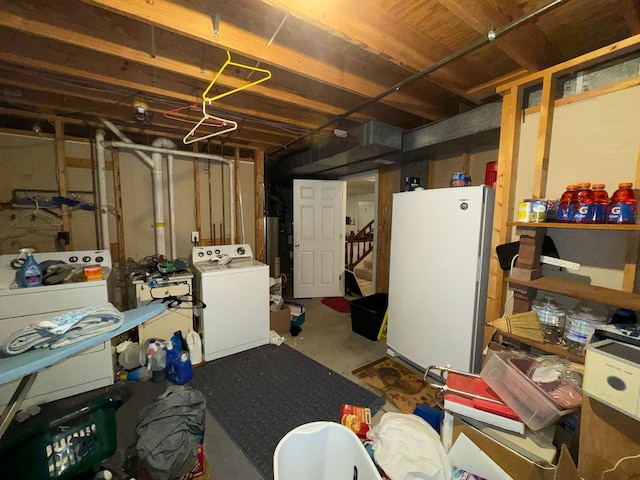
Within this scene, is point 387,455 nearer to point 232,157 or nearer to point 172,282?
point 172,282

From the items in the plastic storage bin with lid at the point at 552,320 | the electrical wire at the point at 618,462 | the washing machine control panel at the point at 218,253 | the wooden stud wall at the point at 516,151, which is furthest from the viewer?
the washing machine control panel at the point at 218,253

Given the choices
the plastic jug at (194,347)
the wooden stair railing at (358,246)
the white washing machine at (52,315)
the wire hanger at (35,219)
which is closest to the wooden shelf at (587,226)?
the plastic jug at (194,347)

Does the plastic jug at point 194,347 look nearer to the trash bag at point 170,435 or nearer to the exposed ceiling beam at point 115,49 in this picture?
the trash bag at point 170,435

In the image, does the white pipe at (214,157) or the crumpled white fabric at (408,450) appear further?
the white pipe at (214,157)

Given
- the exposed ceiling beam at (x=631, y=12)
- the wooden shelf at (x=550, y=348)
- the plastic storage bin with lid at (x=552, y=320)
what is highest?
the exposed ceiling beam at (x=631, y=12)

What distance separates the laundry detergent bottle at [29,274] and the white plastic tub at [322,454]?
7.11 feet

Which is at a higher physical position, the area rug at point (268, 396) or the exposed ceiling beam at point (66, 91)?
the exposed ceiling beam at point (66, 91)

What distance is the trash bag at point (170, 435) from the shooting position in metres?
1.22

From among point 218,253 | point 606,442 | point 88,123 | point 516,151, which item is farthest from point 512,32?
point 88,123

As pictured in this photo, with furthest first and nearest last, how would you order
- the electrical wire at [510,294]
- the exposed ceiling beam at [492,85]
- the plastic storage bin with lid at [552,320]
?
the exposed ceiling beam at [492,85], the electrical wire at [510,294], the plastic storage bin with lid at [552,320]

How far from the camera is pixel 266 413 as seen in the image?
6.13 ft

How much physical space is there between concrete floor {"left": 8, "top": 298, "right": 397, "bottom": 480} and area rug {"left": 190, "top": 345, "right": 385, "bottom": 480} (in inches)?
2.7

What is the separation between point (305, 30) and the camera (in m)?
1.46

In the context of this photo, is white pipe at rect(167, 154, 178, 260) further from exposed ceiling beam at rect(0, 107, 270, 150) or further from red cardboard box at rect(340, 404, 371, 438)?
red cardboard box at rect(340, 404, 371, 438)
